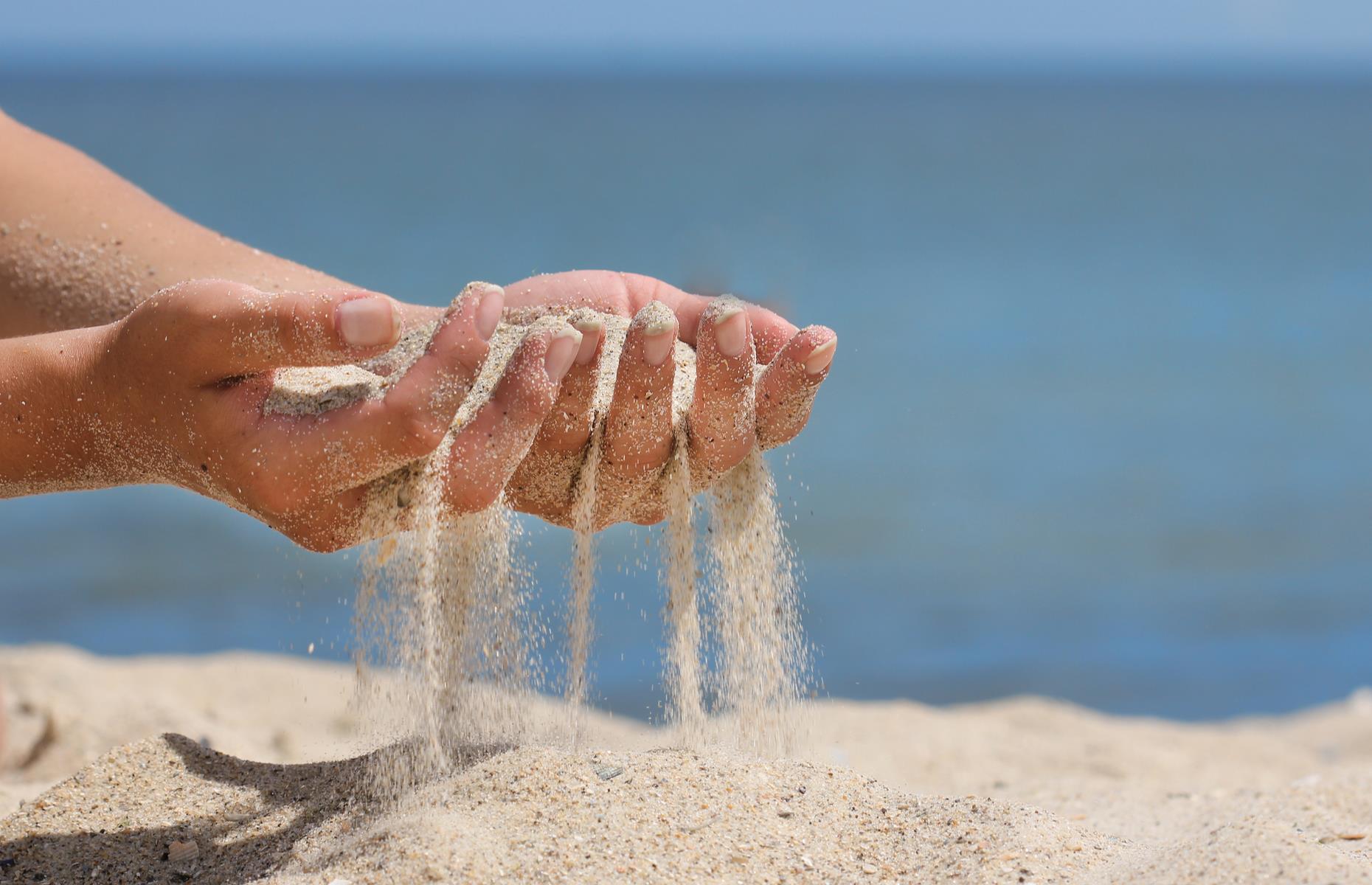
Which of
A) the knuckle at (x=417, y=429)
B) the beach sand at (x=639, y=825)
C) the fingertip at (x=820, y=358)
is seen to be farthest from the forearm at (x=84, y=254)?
the fingertip at (x=820, y=358)

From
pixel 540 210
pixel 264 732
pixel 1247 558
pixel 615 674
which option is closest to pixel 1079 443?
pixel 1247 558

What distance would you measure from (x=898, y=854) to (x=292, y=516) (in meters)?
1.25

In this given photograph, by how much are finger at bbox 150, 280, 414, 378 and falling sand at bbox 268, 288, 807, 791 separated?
130 millimetres

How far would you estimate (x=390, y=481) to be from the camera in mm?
2373

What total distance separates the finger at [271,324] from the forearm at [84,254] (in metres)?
0.89

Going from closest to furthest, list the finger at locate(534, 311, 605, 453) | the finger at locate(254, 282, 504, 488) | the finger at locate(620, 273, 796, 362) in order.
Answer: the finger at locate(254, 282, 504, 488) → the finger at locate(534, 311, 605, 453) → the finger at locate(620, 273, 796, 362)

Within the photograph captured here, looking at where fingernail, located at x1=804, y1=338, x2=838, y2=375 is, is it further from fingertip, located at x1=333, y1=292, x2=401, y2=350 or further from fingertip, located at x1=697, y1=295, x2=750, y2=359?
fingertip, located at x1=333, y1=292, x2=401, y2=350

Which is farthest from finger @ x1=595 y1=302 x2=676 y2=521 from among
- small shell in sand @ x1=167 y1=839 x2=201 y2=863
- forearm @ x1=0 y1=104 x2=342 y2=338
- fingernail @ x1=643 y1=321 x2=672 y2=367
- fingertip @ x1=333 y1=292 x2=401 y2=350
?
small shell in sand @ x1=167 y1=839 x2=201 y2=863

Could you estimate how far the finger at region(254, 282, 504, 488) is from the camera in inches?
83.5

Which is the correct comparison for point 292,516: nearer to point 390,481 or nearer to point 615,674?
point 390,481

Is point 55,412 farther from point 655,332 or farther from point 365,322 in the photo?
point 655,332

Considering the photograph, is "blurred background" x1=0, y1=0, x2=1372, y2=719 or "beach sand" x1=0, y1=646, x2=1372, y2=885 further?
"blurred background" x1=0, y1=0, x2=1372, y2=719

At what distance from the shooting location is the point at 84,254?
9.98 ft

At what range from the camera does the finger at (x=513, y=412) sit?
7.33 ft
